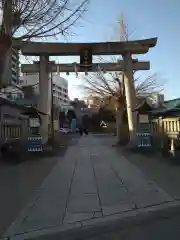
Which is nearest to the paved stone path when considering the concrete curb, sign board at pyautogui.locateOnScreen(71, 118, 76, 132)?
the concrete curb

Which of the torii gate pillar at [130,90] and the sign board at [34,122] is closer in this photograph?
the sign board at [34,122]

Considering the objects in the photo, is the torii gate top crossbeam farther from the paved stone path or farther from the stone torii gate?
the paved stone path

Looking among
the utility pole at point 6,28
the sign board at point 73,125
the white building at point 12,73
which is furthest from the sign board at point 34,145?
the sign board at point 73,125

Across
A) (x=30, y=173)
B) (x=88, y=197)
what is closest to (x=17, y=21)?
(x=30, y=173)

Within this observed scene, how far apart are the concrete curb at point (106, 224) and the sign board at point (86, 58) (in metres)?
18.7

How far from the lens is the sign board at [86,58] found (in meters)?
26.7

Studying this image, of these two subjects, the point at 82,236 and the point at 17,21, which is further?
the point at 17,21

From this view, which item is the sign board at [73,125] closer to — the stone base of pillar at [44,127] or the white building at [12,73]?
the white building at [12,73]

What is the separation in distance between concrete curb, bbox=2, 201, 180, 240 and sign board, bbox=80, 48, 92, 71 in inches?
736

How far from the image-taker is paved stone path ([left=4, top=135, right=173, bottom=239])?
25.2 ft

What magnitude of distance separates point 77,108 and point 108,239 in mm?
91966

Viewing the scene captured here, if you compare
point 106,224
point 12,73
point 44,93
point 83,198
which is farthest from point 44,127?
point 106,224

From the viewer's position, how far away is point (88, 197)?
9969mm

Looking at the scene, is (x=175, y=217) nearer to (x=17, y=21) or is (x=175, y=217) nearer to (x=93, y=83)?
(x=17, y=21)
